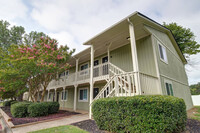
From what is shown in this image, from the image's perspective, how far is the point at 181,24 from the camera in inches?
793

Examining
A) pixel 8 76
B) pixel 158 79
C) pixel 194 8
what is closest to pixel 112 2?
pixel 158 79

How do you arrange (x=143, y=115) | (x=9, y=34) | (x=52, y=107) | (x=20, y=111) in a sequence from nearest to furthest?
1. (x=143, y=115)
2. (x=20, y=111)
3. (x=52, y=107)
4. (x=9, y=34)

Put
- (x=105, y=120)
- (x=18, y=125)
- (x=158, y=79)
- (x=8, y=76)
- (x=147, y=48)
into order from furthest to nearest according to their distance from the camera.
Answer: (x=8, y=76)
(x=147, y=48)
(x=158, y=79)
(x=18, y=125)
(x=105, y=120)

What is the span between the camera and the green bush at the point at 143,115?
3.33 m

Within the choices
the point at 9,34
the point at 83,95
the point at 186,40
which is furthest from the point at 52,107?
the point at 186,40

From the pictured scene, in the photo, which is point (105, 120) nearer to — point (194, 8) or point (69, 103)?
point (69, 103)

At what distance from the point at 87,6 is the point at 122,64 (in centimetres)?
572

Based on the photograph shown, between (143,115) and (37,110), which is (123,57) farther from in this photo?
(37,110)

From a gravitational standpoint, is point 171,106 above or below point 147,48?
below

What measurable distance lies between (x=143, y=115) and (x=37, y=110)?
8036 millimetres

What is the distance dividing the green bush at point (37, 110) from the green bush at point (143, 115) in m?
6.09

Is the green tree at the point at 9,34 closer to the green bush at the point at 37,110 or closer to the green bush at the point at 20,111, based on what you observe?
the green bush at the point at 20,111

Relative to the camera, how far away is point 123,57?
9.56 meters

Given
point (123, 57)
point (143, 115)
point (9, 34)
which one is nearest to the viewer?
point (143, 115)
